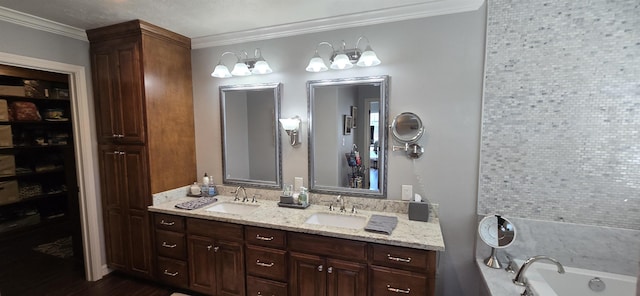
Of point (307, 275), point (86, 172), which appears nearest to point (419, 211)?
point (307, 275)

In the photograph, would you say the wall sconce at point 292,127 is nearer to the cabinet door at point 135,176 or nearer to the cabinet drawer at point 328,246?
the cabinet drawer at point 328,246

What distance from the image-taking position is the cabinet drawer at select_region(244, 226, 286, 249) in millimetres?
1961

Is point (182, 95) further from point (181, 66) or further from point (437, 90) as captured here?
point (437, 90)

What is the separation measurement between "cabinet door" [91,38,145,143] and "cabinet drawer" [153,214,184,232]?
2.39 ft

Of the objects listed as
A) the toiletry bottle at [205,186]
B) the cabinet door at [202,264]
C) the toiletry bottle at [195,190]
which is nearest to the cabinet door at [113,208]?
the toiletry bottle at [195,190]

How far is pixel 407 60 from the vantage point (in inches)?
82.0

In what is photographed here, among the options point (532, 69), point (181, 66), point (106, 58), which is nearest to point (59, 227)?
point (106, 58)

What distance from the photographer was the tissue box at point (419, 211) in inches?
78.1

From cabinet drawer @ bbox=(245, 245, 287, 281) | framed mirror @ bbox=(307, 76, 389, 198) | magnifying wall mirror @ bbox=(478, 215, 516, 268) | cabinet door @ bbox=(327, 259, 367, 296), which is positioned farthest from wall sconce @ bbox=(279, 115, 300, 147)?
magnifying wall mirror @ bbox=(478, 215, 516, 268)

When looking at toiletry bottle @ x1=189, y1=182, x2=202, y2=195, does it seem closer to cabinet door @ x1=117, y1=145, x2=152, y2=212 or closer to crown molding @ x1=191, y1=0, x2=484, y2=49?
cabinet door @ x1=117, y1=145, x2=152, y2=212

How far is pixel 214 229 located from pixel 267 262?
0.54 meters

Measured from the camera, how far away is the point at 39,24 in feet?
7.24

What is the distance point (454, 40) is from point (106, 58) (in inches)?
122

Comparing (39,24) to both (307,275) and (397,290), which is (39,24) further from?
(397,290)
